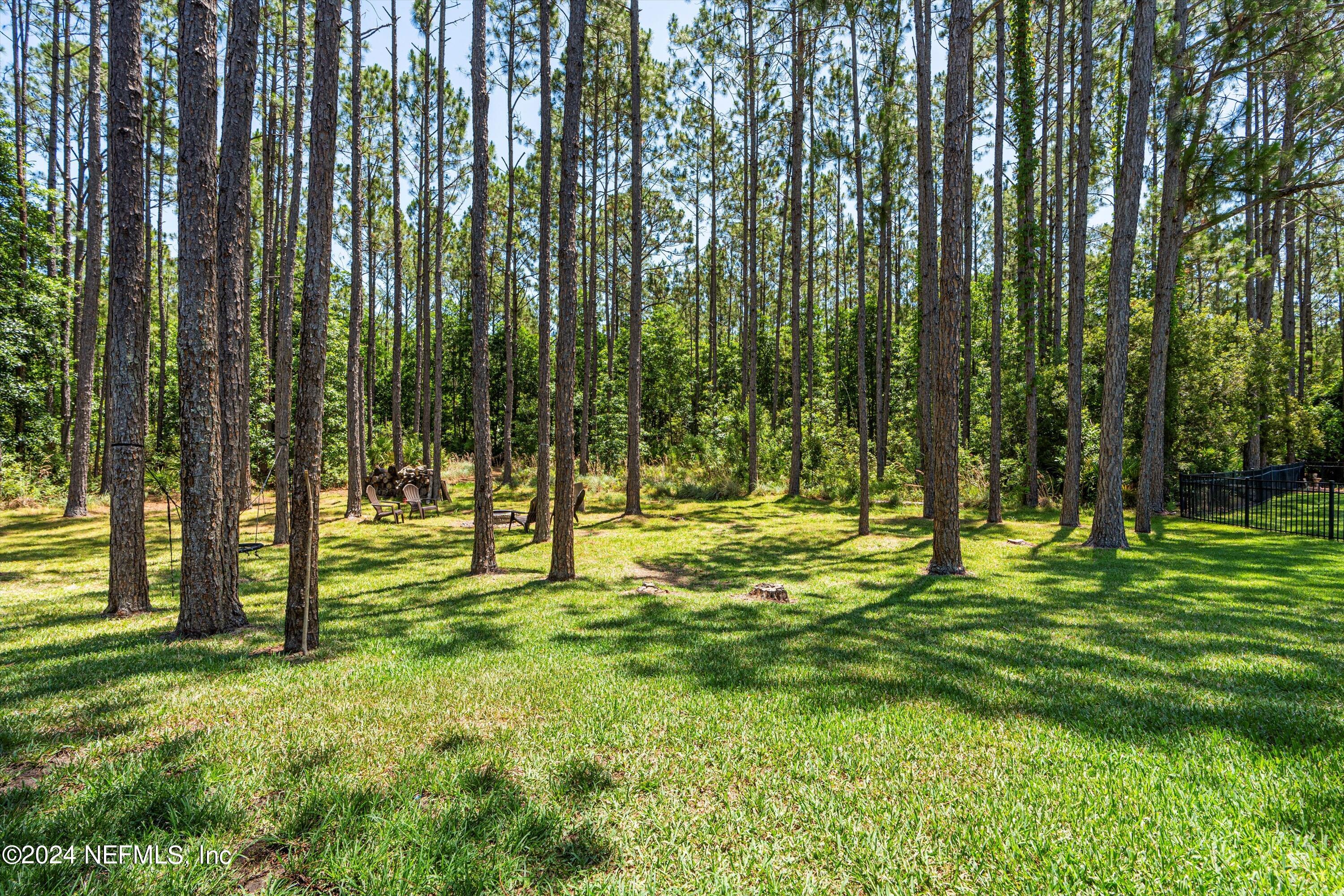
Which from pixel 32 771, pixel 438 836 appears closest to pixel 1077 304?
pixel 438 836

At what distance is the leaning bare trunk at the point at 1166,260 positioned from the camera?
12367 millimetres

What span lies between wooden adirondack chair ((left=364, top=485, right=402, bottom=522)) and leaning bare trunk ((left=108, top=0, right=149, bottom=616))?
8664 mm

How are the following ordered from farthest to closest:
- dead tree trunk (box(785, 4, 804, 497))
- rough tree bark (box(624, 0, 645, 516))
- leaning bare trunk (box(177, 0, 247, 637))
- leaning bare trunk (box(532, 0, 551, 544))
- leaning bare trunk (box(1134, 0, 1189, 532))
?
1. dead tree trunk (box(785, 4, 804, 497))
2. rough tree bark (box(624, 0, 645, 516))
3. leaning bare trunk (box(1134, 0, 1189, 532))
4. leaning bare trunk (box(532, 0, 551, 544))
5. leaning bare trunk (box(177, 0, 247, 637))

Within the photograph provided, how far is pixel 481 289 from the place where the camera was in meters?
8.98

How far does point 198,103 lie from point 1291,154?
17.7m

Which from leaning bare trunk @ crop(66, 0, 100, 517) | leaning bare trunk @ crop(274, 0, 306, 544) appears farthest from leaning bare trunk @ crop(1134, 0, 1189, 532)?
leaning bare trunk @ crop(66, 0, 100, 517)

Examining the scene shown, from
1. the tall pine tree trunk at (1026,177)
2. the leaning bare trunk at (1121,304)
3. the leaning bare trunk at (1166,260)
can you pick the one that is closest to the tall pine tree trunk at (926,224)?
the tall pine tree trunk at (1026,177)

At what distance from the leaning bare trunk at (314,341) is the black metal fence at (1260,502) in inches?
695

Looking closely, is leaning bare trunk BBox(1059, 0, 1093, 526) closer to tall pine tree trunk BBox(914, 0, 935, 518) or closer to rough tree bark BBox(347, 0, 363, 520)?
tall pine tree trunk BBox(914, 0, 935, 518)

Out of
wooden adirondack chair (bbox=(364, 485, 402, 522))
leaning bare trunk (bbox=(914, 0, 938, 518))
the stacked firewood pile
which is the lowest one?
wooden adirondack chair (bbox=(364, 485, 402, 522))

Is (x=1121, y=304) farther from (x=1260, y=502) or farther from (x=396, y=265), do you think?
(x=396, y=265)

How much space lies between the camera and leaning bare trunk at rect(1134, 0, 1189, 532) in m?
12.4

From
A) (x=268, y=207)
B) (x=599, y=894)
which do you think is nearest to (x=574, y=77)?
(x=599, y=894)

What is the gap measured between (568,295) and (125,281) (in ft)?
15.4
